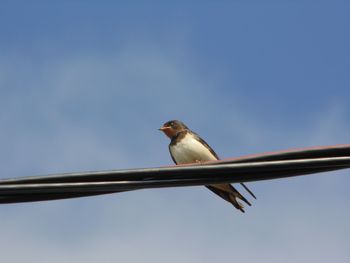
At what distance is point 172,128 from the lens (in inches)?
445

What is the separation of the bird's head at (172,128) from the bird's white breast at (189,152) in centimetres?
50

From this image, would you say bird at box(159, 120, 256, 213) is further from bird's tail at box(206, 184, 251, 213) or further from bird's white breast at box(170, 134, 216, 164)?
bird's tail at box(206, 184, 251, 213)

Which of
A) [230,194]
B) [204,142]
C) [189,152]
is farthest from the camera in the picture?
[204,142]

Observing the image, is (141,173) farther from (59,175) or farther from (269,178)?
(269,178)

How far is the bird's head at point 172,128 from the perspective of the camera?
11172 mm

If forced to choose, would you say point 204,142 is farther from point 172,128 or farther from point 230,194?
point 230,194

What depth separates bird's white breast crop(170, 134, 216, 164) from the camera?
1043 centimetres

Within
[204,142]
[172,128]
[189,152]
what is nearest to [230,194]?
[189,152]

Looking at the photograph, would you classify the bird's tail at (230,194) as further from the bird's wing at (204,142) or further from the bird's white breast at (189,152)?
the bird's wing at (204,142)

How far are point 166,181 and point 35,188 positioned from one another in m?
0.68

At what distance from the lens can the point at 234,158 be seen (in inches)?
151

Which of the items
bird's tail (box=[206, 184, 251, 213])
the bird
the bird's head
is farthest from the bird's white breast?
bird's tail (box=[206, 184, 251, 213])

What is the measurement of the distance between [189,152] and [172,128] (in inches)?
38.3

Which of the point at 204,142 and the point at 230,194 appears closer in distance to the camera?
the point at 230,194
